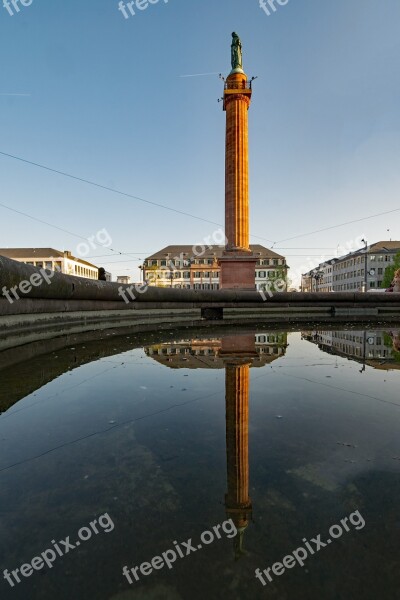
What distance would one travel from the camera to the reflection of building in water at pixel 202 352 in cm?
330

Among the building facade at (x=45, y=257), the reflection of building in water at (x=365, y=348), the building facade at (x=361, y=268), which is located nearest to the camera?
the reflection of building in water at (x=365, y=348)

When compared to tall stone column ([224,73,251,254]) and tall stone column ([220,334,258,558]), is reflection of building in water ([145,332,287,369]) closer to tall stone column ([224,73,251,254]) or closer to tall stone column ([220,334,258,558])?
tall stone column ([220,334,258,558])

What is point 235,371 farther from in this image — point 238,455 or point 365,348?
point 365,348

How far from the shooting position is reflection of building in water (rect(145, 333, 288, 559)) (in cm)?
105

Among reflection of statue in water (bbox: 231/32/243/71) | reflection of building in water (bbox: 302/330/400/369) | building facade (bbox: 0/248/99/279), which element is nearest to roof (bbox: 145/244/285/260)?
building facade (bbox: 0/248/99/279)

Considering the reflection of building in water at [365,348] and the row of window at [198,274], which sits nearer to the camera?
the reflection of building in water at [365,348]

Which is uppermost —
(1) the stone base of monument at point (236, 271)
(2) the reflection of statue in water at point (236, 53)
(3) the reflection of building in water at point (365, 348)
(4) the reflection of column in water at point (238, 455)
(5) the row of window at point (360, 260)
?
(2) the reflection of statue in water at point (236, 53)

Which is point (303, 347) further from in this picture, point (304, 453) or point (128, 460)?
point (128, 460)

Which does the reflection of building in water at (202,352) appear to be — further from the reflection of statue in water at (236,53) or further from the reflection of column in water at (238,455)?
the reflection of statue in water at (236,53)

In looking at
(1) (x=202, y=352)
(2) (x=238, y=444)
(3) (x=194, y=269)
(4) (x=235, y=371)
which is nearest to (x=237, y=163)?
(1) (x=202, y=352)

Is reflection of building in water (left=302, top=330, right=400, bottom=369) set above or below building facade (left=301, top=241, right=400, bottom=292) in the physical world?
below

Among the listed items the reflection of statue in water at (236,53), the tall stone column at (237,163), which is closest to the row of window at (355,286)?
the reflection of statue in water at (236,53)

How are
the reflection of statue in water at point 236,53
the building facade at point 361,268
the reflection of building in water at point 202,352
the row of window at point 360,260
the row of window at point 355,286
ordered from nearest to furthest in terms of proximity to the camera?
the reflection of building in water at point 202,352, the reflection of statue in water at point 236,53, the row of window at point 360,260, the building facade at point 361,268, the row of window at point 355,286

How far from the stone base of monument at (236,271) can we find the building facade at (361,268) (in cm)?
5062
